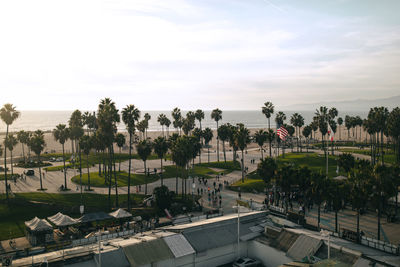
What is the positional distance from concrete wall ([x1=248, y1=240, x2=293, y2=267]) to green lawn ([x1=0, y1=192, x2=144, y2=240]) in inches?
988

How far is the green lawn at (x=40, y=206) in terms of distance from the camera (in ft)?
133

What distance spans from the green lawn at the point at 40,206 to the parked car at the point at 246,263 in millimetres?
25030

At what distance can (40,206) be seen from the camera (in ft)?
151

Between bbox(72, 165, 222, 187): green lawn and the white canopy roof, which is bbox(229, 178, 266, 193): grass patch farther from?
the white canopy roof

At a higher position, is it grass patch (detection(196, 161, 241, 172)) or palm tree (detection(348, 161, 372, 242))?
palm tree (detection(348, 161, 372, 242))

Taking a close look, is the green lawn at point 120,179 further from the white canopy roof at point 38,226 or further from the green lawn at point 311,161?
the green lawn at point 311,161

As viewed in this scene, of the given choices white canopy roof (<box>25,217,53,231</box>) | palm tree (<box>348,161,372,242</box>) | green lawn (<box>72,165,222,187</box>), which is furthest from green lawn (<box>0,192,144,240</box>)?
palm tree (<box>348,161,372,242</box>)

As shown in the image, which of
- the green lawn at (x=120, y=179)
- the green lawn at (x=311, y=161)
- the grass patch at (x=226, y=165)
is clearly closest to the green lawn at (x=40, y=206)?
the green lawn at (x=120, y=179)

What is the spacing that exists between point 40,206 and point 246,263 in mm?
Result: 33379

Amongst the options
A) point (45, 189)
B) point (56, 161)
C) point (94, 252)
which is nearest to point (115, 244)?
point (94, 252)

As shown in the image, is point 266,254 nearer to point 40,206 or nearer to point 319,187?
point 319,187

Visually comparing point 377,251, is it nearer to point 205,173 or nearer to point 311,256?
point 311,256

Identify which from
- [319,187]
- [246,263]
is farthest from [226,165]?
[246,263]

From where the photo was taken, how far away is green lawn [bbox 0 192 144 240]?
40.6 m
